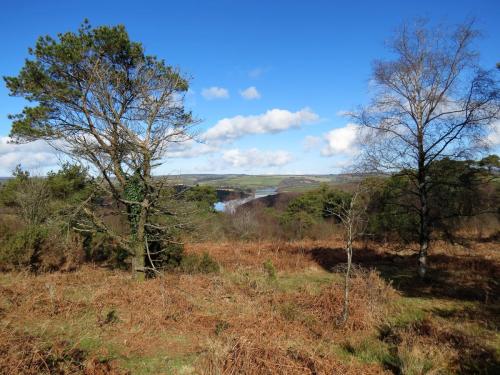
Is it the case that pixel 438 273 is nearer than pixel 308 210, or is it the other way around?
pixel 438 273

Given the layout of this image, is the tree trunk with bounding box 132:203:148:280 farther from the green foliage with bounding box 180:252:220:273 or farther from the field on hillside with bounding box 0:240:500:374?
the green foliage with bounding box 180:252:220:273

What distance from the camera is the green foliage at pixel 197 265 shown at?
12680 millimetres

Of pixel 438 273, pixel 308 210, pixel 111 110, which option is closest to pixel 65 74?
pixel 111 110

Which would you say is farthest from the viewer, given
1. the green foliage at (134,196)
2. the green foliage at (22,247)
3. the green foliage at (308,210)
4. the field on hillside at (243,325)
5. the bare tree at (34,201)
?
the green foliage at (308,210)

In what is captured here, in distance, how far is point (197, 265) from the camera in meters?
13.0

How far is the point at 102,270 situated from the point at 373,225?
14228 mm

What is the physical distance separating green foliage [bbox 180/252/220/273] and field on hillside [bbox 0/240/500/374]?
636 mm

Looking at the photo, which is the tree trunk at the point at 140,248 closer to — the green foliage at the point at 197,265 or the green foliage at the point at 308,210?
the green foliage at the point at 197,265

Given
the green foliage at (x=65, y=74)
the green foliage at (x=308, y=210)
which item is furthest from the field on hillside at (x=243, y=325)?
the green foliage at (x=308, y=210)

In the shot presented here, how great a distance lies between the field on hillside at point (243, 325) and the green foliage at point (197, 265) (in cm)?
64

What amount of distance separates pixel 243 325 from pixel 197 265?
5.92 meters

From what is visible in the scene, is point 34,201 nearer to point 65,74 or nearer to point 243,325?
point 65,74

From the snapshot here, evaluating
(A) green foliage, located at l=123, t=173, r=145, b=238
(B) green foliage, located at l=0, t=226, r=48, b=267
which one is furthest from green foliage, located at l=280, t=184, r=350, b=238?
(B) green foliage, located at l=0, t=226, r=48, b=267

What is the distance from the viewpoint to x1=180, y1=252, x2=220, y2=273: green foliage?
1268 cm
